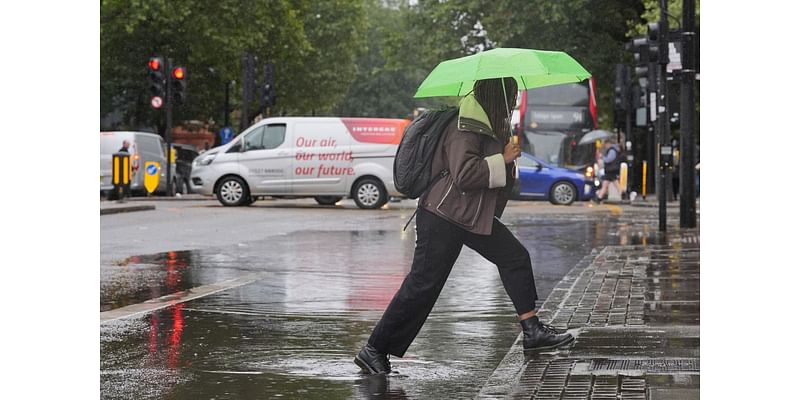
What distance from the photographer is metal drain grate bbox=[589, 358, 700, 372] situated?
715 cm

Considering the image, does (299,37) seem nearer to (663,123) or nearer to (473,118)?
(663,123)

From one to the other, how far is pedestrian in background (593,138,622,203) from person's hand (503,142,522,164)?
28.0m

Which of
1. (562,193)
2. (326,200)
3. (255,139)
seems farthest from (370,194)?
(562,193)

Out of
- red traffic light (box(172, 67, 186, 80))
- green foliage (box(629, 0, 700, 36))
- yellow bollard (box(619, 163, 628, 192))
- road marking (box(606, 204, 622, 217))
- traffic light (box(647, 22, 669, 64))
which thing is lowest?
road marking (box(606, 204, 622, 217))

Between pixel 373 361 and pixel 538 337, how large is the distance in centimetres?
108

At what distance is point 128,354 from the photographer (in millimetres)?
8211

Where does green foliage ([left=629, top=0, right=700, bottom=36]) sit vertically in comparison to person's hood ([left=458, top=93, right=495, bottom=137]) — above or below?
above

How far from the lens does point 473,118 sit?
759cm

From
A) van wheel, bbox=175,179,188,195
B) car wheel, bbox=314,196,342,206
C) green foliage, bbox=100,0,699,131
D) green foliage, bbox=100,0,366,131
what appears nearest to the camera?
car wheel, bbox=314,196,342,206

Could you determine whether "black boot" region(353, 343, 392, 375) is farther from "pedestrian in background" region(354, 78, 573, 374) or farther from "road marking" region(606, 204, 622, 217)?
"road marking" region(606, 204, 622, 217)

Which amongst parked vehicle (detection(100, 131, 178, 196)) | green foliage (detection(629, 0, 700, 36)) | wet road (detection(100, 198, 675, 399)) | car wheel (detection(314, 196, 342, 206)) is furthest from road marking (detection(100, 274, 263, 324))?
parked vehicle (detection(100, 131, 178, 196))

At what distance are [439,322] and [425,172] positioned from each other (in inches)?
95.2
